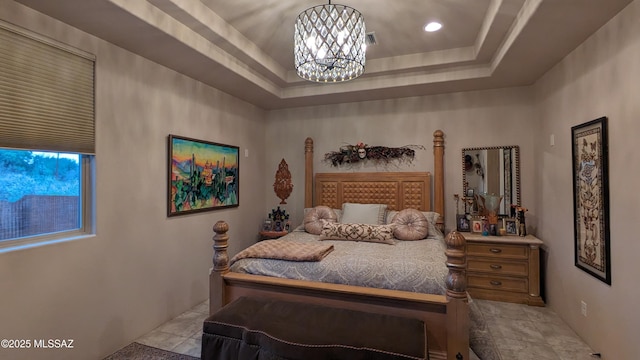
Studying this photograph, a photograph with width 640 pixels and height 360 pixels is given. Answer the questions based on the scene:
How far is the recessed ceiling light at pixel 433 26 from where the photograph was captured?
9.20 ft

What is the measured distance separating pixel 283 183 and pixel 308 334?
3.21 m

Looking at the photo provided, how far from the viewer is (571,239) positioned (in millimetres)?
2816

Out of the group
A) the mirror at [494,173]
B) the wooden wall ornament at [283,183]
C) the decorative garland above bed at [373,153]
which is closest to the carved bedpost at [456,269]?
the mirror at [494,173]

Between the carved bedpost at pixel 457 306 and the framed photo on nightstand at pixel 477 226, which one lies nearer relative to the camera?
the carved bedpost at pixel 457 306

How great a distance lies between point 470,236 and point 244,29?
3.26 metres

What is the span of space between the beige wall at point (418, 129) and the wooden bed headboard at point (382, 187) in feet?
0.39

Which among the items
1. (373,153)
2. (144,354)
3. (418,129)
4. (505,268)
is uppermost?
(418,129)

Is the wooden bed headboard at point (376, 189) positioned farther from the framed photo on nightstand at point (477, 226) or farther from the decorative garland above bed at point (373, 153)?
the framed photo on nightstand at point (477, 226)

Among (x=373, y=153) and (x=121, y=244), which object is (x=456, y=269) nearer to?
(x=373, y=153)

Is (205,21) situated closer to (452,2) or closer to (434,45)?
(452,2)

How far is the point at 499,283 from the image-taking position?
343cm

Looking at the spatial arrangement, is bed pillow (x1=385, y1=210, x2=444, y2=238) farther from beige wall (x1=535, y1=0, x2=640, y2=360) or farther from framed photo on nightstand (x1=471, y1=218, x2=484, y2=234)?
beige wall (x1=535, y1=0, x2=640, y2=360)

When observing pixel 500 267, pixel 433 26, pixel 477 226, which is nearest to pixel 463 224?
pixel 477 226

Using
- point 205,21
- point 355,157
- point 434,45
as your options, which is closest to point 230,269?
point 205,21
